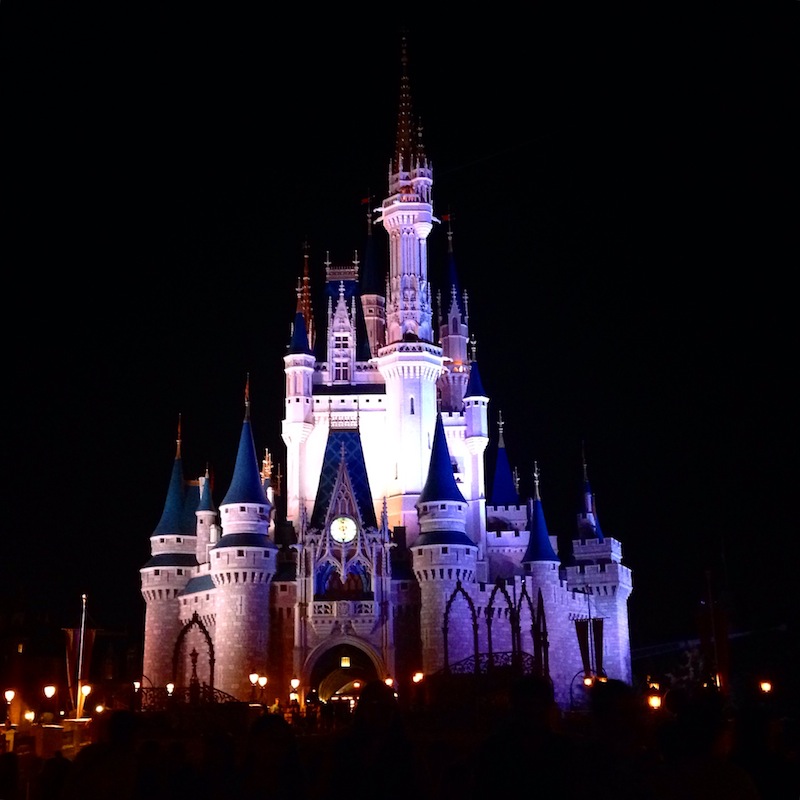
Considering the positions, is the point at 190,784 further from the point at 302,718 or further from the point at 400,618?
the point at 400,618

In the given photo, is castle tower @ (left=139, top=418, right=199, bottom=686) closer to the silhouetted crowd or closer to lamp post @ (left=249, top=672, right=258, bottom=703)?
lamp post @ (left=249, top=672, right=258, bottom=703)

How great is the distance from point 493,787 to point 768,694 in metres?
38.3

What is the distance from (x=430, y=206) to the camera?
55969mm

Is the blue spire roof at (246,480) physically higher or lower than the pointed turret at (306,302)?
lower

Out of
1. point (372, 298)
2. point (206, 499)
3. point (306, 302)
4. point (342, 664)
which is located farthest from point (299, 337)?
point (342, 664)

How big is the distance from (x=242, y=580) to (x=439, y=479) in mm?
8644

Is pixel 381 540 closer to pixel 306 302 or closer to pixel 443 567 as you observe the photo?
pixel 443 567

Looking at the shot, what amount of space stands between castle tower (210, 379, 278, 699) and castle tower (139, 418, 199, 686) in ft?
13.1

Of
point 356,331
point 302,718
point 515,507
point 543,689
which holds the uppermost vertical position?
point 356,331

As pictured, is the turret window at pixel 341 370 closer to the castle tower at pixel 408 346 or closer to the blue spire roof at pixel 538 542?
the castle tower at pixel 408 346

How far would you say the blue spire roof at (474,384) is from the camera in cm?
5618

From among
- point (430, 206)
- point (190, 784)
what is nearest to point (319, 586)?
point (430, 206)

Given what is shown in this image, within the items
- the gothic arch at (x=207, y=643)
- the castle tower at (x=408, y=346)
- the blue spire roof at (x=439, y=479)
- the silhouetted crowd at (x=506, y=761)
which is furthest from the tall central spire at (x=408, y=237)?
the silhouetted crowd at (x=506, y=761)

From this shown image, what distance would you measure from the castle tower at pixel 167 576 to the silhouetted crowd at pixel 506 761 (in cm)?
3996
